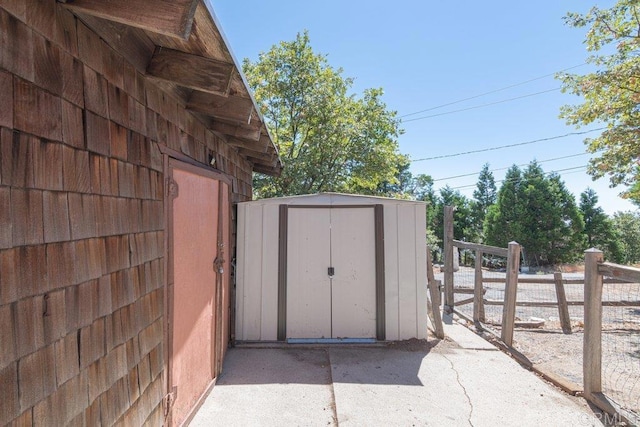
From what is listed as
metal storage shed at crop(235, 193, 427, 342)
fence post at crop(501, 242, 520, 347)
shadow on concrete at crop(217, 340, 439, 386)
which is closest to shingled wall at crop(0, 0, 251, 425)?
shadow on concrete at crop(217, 340, 439, 386)

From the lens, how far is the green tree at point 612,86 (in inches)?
275

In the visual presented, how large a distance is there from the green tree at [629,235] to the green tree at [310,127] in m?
26.9

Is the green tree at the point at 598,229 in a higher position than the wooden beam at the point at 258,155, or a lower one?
lower

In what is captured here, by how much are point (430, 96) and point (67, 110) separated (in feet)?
62.6

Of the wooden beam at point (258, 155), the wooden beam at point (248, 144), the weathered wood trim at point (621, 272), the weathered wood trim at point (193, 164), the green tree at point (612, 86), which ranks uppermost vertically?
the green tree at point (612, 86)

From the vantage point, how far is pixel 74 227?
4.25 feet

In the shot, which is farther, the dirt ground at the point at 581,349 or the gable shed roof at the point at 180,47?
the dirt ground at the point at 581,349

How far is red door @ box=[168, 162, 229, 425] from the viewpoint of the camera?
2.38 metres

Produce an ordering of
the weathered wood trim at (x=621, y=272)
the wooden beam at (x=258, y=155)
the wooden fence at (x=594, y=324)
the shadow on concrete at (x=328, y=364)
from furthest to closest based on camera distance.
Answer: the wooden beam at (x=258, y=155)
the shadow on concrete at (x=328, y=364)
the wooden fence at (x=594, y=324)
the weathered wood trim at (x=621, y=272)

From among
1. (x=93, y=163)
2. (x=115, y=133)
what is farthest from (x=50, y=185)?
(x=115, y=133)

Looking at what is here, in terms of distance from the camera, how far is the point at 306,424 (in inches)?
104

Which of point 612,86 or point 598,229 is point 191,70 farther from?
point 598,229

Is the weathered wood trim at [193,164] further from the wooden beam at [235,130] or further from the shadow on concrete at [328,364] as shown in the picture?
the shadow on concrete at [328,364]

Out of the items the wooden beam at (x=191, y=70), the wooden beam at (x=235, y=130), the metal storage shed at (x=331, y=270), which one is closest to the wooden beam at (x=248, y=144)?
the wooden beam at (x=235, y=130)
